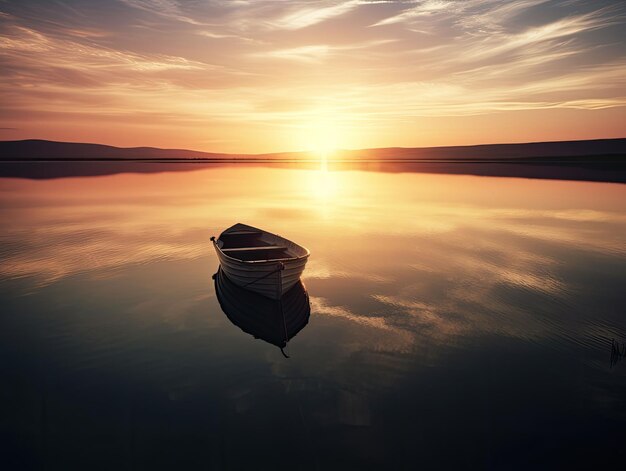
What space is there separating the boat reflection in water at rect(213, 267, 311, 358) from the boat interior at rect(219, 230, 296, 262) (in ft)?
5.77

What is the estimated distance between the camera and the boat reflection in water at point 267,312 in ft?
46.3

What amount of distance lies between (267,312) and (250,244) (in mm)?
8078

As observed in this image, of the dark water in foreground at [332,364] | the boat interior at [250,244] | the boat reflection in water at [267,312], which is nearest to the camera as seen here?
the dark water in foreground at [332,364]

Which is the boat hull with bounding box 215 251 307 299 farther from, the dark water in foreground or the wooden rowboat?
the dark water in foreground

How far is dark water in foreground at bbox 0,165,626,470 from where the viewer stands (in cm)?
857

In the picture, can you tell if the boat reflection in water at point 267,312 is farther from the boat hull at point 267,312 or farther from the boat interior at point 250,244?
the boat interior at point 250,244

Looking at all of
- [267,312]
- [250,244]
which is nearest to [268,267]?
[267,312]

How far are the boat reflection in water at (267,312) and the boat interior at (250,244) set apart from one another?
69.3 inches

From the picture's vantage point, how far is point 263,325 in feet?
48.1

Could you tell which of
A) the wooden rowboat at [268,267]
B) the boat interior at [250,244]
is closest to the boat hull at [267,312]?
the wooden rowboat at [268,267]

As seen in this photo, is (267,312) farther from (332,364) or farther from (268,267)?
(332,364)

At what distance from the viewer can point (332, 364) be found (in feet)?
39.5

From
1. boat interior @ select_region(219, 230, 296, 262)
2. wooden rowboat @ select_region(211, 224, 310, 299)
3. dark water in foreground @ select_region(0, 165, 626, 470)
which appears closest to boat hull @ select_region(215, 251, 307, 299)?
wooden rowboat @ select_region(211, 224, 310, 299)

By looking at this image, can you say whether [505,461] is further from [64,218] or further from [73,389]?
[64,218]
